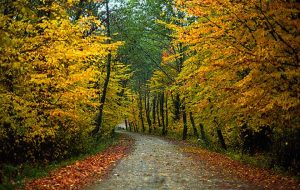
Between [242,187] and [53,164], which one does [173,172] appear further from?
[53,164]

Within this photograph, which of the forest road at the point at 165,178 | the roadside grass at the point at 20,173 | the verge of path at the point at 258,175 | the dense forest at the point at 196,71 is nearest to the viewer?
the roadside grass at the point at 20,173

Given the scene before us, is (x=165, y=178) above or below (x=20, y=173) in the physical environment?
below

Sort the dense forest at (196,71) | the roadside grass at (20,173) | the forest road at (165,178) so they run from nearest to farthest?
the roadside grass at (20,173) < the dense forest at (196,71) < the forest road at (165,178)

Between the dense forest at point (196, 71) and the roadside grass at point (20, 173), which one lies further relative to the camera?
the dense forest at point (196, 71)

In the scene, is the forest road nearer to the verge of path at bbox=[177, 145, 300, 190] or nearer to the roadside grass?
the verge of path at bbox=[177, 145, 300, 190]

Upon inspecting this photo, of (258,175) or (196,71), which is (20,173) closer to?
(196,71)

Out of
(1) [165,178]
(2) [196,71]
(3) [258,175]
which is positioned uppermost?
(2) [196,71]

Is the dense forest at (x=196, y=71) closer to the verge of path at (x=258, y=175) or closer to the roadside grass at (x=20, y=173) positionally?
the roadside grass at (x=20, y=173)

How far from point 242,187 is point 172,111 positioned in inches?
1426

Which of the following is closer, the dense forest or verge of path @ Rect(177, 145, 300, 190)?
the dense forest

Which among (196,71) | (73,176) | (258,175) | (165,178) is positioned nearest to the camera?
(165,178)

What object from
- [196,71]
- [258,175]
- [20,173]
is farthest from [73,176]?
[258,175]

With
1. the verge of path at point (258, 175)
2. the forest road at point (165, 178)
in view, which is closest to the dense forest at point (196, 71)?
the verge of path at point (258, 175)

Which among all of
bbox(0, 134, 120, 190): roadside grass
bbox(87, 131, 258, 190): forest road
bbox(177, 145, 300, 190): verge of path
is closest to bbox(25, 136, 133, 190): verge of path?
bbox(0, 134, 120, 190): roadside grass
